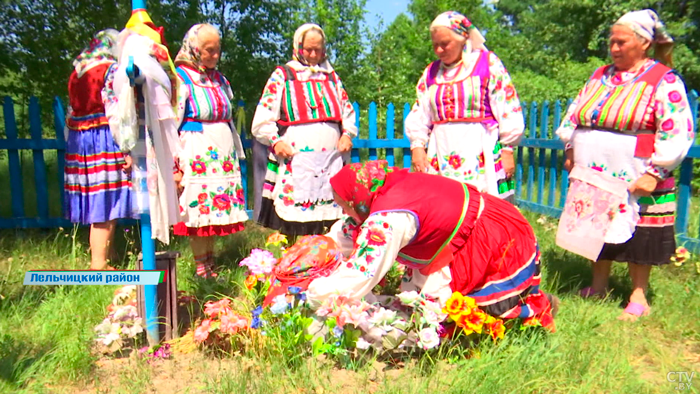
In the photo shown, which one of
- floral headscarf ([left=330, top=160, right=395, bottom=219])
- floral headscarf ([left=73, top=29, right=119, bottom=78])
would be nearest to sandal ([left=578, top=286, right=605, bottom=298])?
floral headscarf ([left=330, top=160, right=395, bottom=219])

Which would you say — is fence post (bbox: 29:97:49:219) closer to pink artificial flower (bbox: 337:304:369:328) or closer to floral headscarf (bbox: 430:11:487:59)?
floral headscarf (bbox: 430:11:487:59)

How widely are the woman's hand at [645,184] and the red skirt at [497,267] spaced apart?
2.66ft

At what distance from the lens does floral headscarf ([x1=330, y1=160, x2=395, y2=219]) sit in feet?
7.73

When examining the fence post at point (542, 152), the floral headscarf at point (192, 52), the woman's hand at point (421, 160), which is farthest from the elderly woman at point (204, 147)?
the fence post at point (542, 152)

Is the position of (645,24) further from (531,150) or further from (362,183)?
(531,150)

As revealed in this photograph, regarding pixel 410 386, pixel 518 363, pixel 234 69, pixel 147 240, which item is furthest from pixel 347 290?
pixel 234 69

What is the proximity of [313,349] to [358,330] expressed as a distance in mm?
221

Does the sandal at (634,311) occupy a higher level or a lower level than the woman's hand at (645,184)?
lower

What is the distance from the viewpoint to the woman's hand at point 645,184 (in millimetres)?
2809

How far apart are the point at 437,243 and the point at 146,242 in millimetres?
1343

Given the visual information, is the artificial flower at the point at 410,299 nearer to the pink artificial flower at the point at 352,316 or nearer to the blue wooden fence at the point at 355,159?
the pink artificial flower at the point at 352,316

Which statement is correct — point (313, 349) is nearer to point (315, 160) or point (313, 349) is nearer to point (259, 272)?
point (259, 272)

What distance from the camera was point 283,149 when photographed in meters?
3.66

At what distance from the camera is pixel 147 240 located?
8.11 feet
